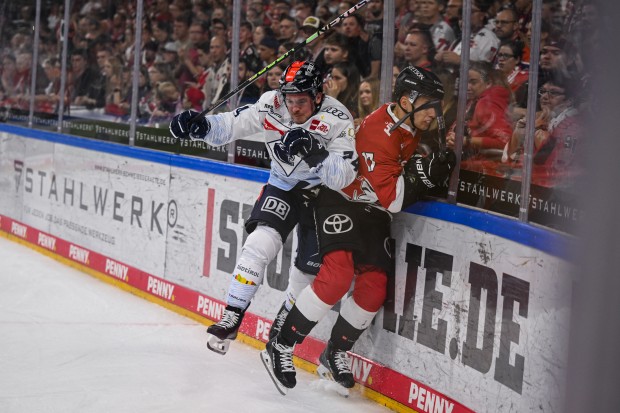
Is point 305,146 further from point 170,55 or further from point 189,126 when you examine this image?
point 170,55

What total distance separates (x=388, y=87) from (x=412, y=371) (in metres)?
1.20

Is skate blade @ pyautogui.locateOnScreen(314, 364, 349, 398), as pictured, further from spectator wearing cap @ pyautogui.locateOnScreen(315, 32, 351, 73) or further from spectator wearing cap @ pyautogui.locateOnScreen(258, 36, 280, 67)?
spectator wearing cap @ pyautogui.locateOnScreen(258, 36, 280, 67)

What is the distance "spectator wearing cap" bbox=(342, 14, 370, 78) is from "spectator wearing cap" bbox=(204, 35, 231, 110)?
0.96 metres

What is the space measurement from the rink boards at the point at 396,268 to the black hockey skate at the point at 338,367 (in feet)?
0.41

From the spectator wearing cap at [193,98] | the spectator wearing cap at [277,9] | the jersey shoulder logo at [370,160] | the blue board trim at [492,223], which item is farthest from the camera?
the spectator wearing cap at [193,98]

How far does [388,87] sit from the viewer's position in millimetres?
3582

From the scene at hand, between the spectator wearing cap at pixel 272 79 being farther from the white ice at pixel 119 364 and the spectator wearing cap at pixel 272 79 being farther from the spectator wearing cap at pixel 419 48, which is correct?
the white ice at pixel 119 364

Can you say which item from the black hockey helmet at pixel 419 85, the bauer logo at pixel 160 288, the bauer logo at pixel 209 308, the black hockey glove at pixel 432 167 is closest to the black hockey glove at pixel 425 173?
the black hockey glove at pixel 432 167

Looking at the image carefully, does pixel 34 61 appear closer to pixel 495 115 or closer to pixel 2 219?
pixel 2 219

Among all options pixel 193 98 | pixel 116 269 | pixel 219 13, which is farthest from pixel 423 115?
pixel 116 269

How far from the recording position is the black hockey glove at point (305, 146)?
10.2 feet

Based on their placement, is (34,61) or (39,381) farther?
(34,61)

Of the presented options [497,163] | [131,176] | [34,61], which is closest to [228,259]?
[131,176]

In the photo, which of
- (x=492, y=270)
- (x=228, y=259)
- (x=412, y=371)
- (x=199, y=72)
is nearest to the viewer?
(x=492, y=270)
